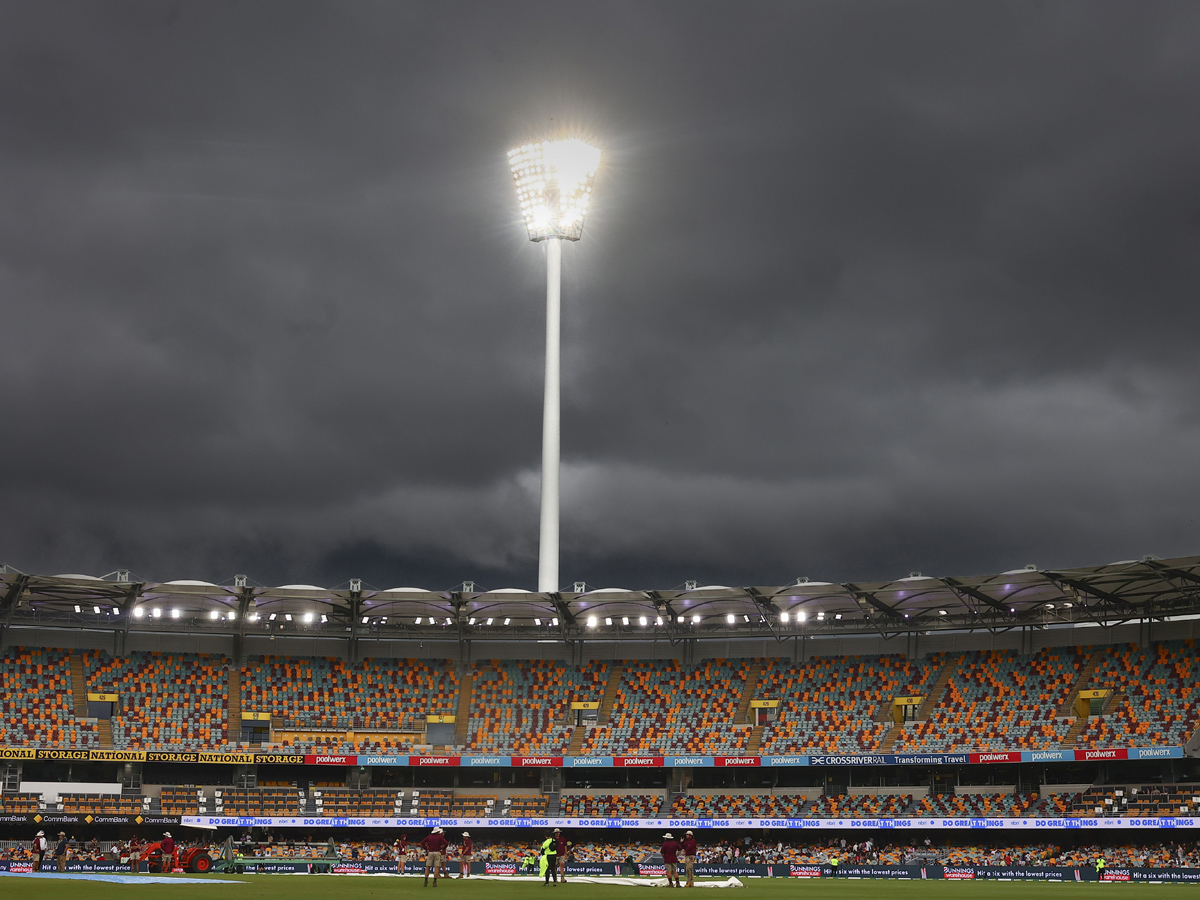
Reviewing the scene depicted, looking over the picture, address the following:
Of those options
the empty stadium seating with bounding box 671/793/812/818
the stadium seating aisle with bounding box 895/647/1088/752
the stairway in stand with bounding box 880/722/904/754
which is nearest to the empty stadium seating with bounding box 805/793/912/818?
the empty stadium seating with bounding box 671/793/812/818

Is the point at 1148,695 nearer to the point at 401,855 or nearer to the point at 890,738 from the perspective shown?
the point at 890,738

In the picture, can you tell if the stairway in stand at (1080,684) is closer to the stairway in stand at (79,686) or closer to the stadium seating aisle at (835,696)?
the stadium seating aisle at (835,696)

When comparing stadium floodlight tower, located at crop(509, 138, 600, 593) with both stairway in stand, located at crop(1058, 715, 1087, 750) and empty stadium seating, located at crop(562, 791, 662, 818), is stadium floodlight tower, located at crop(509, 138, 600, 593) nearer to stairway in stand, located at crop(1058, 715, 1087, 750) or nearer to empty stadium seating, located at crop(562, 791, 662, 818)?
empty stadium seating, located at crop(562, 791, 662, 818)

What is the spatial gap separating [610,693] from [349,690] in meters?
17.3

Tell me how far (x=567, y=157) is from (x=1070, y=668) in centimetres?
4440

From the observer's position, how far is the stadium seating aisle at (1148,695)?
2419 inches

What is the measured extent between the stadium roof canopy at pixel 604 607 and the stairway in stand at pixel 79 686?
2832 millimetres

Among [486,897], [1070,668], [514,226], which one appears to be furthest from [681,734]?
[486,897]

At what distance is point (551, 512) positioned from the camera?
3046 inches

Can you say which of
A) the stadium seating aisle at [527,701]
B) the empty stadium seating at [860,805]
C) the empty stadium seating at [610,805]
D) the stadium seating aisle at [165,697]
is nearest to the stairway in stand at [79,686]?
the stadium seating aisle at [165,697]

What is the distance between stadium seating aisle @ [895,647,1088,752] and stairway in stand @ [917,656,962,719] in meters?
0.31

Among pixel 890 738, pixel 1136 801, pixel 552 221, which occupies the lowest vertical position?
pixel 1136 801

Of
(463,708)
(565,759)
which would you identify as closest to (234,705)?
(463,708)

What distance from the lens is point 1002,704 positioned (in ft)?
226
